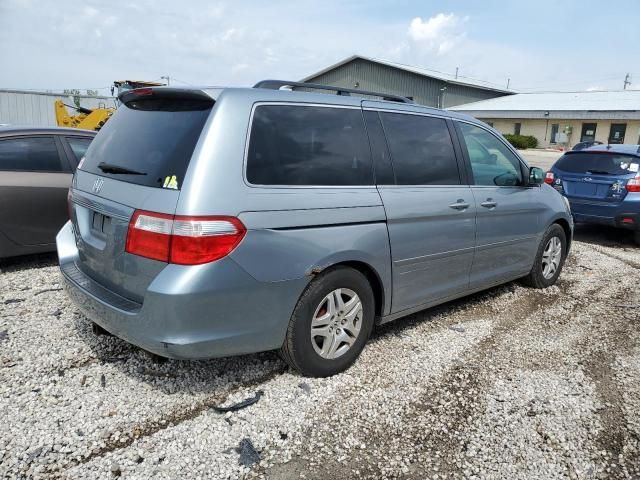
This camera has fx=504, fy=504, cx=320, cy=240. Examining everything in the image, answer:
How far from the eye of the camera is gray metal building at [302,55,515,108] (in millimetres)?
46844

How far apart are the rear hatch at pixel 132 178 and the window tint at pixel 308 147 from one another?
35 cm

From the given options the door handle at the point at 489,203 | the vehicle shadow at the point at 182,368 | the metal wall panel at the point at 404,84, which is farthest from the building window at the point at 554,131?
the vehicle shadow at the point at 182,368

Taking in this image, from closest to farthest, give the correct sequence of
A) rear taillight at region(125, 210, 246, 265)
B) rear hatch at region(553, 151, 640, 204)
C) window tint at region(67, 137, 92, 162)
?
rear taillight at region(125, 210, 246, 265) → window tint at region(67, 137, 92, 162) → rear hatch at region(553, 151, 640, 204)

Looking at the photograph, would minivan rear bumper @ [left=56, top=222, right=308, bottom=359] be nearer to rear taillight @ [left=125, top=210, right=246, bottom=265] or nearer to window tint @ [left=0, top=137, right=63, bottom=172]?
rear taillight @ [left=125, top=210, right=246, bottom=265]

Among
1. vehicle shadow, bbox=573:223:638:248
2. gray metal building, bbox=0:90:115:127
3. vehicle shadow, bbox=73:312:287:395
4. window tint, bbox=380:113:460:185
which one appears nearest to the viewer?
vehicle shadow, bbox=73:312:287:395

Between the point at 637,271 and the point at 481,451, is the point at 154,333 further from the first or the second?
the point at 637,271

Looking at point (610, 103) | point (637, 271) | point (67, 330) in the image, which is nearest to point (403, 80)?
point (610, 103)

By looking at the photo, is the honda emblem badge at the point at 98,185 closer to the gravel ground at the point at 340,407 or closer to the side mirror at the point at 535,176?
the gravel ground at the point at 340,407

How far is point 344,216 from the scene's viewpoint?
316 cm

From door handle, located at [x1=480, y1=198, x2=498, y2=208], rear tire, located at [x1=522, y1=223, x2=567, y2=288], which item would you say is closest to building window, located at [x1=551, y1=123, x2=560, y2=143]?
rear tire, located at [x1=522, y1=223, x2=567, y2=288]

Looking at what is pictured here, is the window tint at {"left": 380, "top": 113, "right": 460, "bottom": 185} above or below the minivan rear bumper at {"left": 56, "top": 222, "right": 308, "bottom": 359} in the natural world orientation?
above

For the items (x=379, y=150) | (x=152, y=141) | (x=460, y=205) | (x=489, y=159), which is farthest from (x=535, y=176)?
(x=152, y=141)

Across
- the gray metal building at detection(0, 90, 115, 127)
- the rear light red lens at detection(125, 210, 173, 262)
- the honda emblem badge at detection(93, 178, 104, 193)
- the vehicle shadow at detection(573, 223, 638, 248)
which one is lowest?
the vehicle shadow at detection(573, 223, 638, 248)

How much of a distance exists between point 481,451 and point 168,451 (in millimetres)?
1655
